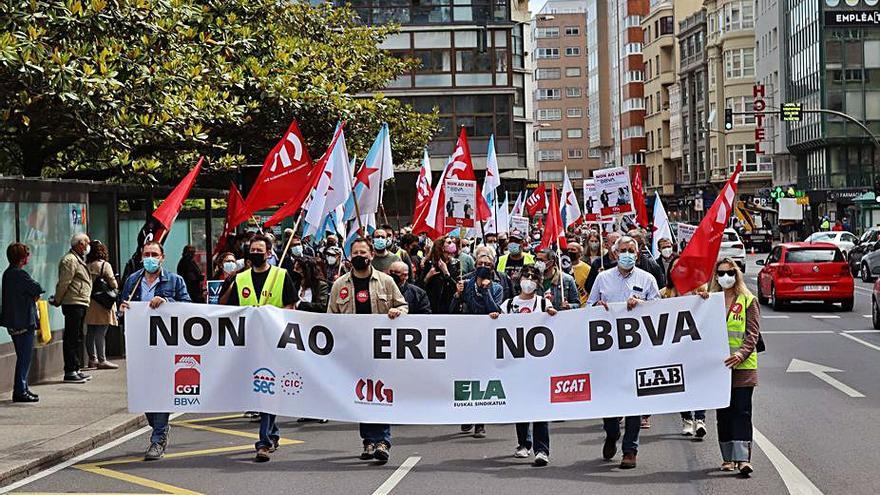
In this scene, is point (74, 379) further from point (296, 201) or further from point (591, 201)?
point (591, 201)

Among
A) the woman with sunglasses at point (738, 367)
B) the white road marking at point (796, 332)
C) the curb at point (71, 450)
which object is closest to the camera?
the woman with sunglasses at point (738, 367)

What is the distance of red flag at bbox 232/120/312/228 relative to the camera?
15.0 metres

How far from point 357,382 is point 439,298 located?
3955 mm

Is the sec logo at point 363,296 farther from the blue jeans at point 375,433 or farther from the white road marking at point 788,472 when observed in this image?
the white road marking at point 788,472

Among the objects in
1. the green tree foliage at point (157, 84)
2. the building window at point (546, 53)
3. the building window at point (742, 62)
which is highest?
the building window at point (546, 53)

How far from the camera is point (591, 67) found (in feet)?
488

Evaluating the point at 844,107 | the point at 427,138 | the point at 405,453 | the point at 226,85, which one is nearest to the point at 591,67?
the point at 844,107

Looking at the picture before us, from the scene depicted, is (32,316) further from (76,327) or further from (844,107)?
(844,107)

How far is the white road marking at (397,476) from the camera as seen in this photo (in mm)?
9876

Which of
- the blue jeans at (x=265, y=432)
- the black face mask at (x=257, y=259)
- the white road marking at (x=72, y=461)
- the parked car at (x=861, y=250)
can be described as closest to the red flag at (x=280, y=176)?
the white road marking at (x=72, y=461)

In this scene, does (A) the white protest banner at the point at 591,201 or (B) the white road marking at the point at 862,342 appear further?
(A) the white protest banner at the point at 591,201

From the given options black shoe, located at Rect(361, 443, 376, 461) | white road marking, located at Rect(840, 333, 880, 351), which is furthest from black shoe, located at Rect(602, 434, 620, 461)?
white road marking, located at Rect(840, 333, 880, 351)

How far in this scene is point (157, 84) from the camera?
58.0 feet

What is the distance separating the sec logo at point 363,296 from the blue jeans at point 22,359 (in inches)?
205
